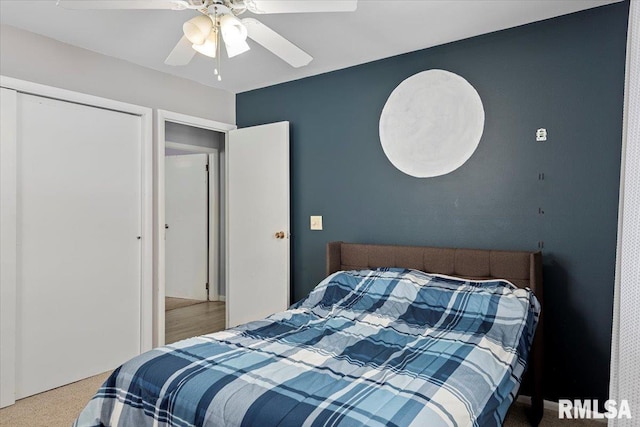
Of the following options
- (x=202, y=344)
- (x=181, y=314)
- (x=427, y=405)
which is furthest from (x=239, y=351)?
(x=181, y=314)

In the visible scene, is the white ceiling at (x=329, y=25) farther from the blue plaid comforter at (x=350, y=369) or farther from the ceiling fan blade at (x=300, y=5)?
the blue plaid comforter at (x=350, y=369)

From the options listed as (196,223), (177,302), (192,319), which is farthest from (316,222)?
(177,302)

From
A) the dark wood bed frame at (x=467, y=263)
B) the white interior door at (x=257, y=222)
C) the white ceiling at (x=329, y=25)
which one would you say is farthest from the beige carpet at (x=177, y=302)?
the white ceiling at (x=329, y=25)

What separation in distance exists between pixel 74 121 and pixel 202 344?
6.96 ft

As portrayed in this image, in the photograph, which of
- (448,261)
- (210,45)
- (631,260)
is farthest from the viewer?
(448,261)

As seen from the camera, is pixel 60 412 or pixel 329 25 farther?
pixel 329 25

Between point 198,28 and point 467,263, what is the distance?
2063 millimetres

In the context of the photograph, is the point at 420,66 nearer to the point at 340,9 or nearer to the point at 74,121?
the point at 340,9

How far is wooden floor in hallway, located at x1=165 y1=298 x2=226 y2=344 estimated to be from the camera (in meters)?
3.99

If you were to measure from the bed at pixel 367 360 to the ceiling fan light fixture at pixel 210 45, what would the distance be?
4.39 ft

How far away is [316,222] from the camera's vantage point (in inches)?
140

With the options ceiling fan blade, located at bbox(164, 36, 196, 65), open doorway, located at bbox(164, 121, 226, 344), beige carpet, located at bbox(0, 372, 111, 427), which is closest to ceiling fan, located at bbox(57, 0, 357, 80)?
ceiling fan blade, located at bbox(164, 36, 196, 65)

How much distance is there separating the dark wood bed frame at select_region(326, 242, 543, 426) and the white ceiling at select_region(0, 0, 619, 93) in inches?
57.3

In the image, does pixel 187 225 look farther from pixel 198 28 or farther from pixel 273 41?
pixel 198 28
